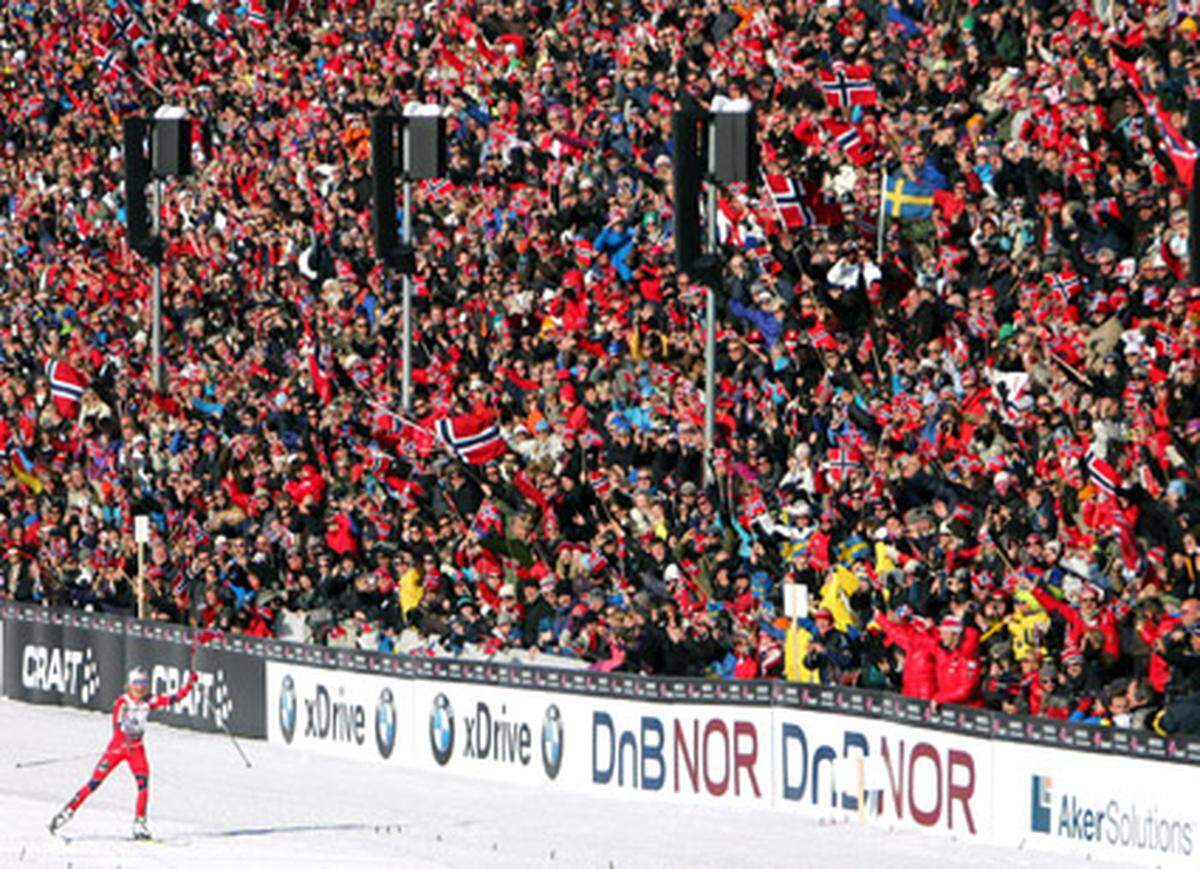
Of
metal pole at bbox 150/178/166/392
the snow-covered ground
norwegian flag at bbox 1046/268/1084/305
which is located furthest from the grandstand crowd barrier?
norwegian flag at bbox 1046/268/1084/305

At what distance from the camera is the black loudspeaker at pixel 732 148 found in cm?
2622

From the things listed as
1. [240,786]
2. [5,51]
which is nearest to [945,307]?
[240,786]

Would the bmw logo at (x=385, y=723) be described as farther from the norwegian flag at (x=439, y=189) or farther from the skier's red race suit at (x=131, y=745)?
the norwegian flag at (x=439, y=189)

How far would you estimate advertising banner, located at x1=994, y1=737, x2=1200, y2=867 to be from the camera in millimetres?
20359

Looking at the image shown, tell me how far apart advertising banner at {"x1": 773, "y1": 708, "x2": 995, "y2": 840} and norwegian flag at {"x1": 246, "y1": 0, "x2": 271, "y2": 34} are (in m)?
16.2

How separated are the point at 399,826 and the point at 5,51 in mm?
21186

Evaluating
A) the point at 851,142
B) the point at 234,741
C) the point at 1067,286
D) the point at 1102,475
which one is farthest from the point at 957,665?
the point at 234,741

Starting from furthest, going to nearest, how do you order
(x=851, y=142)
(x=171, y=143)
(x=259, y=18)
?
(x=259, y=18)
(x=171, y=143)
(x=851, y=142)

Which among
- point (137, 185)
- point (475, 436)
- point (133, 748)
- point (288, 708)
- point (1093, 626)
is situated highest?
point (137, 185)

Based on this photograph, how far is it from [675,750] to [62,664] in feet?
37.4

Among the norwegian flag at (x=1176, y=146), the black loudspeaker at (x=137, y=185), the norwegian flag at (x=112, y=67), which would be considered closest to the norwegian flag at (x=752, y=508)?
the norwegian flag at (x=1176, y=146)

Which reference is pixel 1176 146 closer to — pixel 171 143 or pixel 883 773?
pixel 883 773

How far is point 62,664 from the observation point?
3431 centimetres

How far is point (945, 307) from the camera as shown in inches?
990
